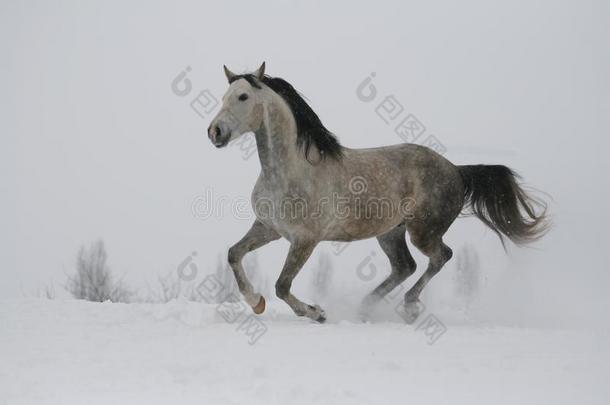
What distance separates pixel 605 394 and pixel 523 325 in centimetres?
338

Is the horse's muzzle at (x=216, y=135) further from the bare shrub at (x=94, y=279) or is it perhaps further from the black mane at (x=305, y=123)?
the bare shrub at (x=94, y=279)

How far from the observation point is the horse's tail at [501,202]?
7.44 m

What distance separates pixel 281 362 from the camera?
3.75 metres

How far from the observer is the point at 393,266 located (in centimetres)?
726

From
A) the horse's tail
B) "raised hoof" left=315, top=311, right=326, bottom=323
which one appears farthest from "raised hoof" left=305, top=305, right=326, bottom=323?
the horse's tail

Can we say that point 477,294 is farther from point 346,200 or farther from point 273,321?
point 273,321

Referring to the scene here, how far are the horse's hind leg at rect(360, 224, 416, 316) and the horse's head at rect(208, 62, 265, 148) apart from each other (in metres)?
2.47

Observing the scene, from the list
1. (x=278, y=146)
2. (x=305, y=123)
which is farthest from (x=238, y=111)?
(x=305, y=123)

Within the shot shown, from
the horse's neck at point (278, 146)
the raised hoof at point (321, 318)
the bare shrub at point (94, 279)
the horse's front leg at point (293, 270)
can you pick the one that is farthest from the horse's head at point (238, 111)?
the bare shrub at point (94, 279)

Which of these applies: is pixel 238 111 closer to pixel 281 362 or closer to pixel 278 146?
pixel 278 146

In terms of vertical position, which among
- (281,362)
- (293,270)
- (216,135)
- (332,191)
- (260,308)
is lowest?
(260,308)

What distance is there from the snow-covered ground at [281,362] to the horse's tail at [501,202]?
2.43 metres

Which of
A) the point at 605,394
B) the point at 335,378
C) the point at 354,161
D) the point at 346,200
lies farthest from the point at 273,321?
the point at 605,394

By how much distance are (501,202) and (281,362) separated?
15.6 ft
